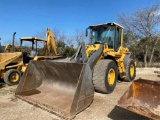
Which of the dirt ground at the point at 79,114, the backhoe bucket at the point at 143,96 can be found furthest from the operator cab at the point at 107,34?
the backhoe bucket at the point at 143,96

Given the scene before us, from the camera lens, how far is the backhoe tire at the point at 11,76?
7.44 meters

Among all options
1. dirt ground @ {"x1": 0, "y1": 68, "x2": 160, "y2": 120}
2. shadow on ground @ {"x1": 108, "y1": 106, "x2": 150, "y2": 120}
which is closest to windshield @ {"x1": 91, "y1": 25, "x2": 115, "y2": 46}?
dirt ground @ {"x1": 0, "y1": 68, "x2": 160, "y2": 120}

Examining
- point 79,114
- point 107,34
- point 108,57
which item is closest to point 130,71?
point 108,57

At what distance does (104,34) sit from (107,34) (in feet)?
0.37

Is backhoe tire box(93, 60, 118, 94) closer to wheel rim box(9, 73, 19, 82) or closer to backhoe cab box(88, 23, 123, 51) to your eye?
backhoe cab box(88, 23, 123, 51)

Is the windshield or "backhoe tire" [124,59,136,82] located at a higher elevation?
the windshield

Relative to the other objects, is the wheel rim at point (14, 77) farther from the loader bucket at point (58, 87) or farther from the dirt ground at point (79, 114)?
the dirt ground at point (79, 114)

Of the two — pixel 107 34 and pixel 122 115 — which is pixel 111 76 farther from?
pixel 122 115

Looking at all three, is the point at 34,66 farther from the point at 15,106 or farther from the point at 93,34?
the point at 93,34

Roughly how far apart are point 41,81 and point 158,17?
15.1 meters

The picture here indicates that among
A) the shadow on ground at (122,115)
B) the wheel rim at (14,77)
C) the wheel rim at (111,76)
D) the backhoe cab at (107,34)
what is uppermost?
the backhoe cab at (107,34)

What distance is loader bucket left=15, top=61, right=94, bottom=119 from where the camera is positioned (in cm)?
409

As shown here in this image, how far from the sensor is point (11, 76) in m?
7.63

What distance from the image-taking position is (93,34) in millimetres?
7254
